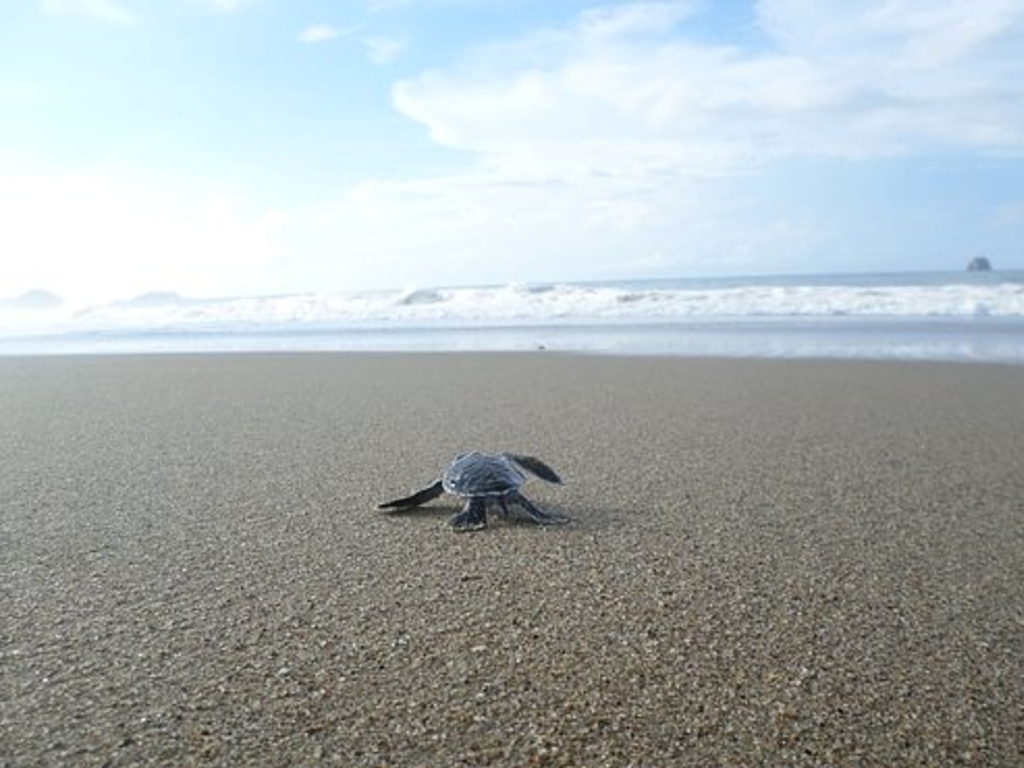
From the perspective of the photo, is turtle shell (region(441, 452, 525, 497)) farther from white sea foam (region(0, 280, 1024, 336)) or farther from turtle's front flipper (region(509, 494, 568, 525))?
white sea foam (region(0, 280, 1024, 336))

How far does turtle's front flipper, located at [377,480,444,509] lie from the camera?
141 inches

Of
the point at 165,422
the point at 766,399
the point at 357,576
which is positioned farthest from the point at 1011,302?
the point at 357,576

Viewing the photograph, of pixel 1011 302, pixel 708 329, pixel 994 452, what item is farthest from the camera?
pixel 1011 302

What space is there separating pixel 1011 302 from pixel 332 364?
16.4 metres

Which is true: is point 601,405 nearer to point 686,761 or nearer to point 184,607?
point 184,607

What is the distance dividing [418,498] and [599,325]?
15120 mm

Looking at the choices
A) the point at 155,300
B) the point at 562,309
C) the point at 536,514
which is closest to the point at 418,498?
the point at 536,514

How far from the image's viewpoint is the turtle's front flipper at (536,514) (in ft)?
11.3

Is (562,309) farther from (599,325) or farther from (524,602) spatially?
(524,602)

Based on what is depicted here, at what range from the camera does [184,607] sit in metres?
2.53

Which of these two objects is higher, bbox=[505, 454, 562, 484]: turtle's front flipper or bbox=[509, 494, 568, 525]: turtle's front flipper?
bbox=[505, 454, 562, 484]: turtle's front flipper

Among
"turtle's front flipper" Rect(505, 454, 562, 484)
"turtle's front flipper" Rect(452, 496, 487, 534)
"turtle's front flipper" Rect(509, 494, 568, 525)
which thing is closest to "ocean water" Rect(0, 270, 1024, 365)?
"turtle's front flipper" Rect(505, 454, 562, 484)

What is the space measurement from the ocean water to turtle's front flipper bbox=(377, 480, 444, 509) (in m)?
8.15

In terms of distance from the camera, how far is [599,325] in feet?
60.5
